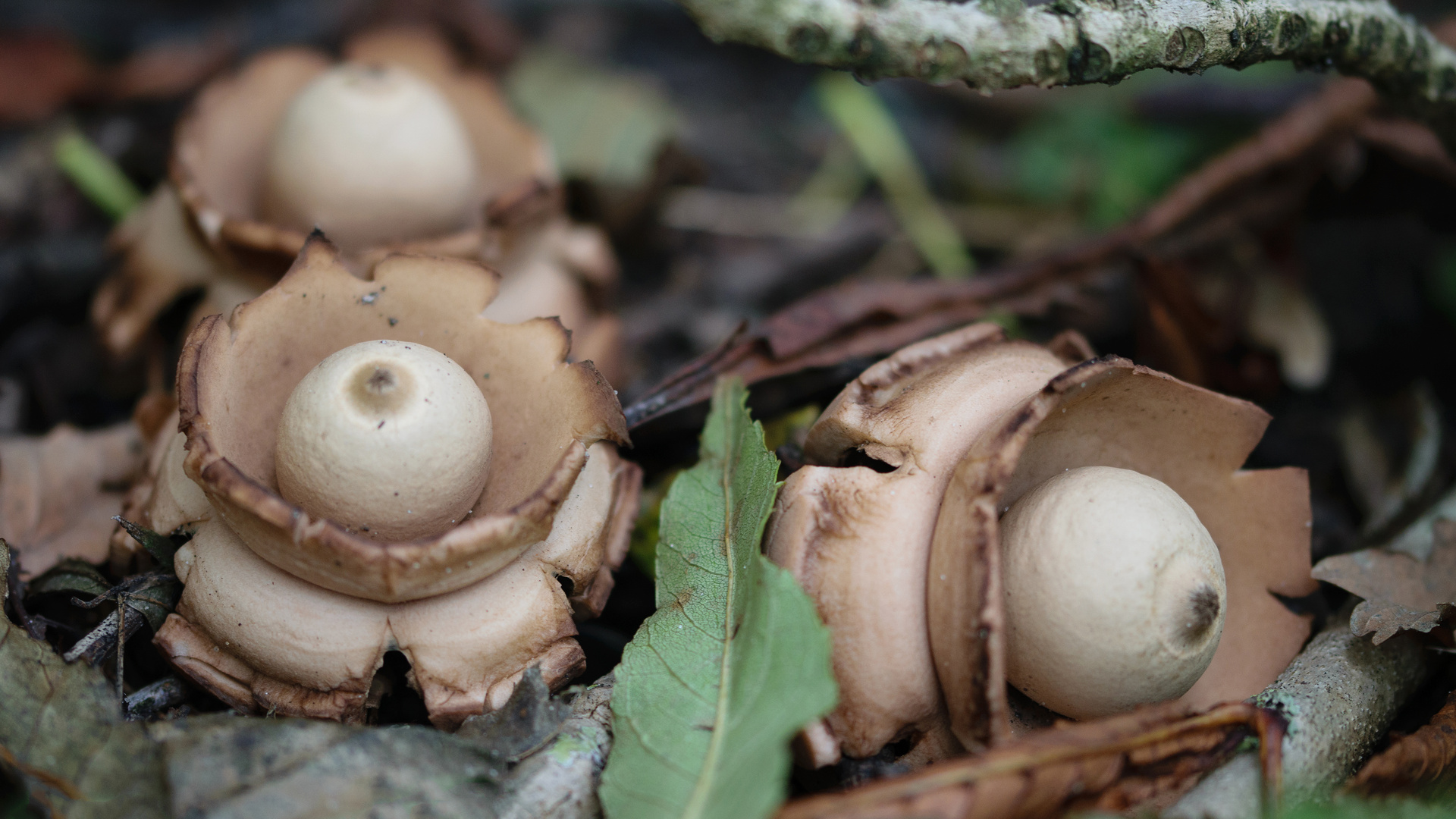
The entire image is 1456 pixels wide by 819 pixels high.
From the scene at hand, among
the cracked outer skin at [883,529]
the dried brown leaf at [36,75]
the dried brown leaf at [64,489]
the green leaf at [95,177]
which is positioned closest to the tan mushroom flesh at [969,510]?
the cracked outer skin at [883,529]

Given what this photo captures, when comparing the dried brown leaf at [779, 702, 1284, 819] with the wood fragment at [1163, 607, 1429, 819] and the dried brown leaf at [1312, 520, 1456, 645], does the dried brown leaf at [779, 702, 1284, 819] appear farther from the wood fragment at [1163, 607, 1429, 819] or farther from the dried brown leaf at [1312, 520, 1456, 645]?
the dried brown leaf at [1312, 520, 1456, 645]

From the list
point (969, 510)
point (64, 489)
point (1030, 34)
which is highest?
point (1030, 34)

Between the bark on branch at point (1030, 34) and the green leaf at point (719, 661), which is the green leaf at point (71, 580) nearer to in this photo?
the green leaf at point (719, 661)

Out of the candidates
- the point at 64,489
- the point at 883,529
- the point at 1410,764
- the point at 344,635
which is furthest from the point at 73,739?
the point at 1410,764

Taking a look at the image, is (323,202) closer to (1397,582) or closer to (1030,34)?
(1030,34)

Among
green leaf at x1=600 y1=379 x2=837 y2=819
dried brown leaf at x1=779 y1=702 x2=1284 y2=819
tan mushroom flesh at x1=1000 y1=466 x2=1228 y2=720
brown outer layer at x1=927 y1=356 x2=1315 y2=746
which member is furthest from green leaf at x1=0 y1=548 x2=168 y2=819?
tan mushroom flesh at x1=1000 y1=466 x2=1228 y2=720

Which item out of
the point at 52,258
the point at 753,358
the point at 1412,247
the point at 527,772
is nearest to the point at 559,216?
the point at 753,358
